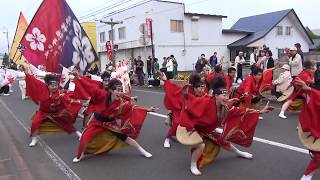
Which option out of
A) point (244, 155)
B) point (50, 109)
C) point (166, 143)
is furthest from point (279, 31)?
point (244, 155)

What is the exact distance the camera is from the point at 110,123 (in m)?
6.46

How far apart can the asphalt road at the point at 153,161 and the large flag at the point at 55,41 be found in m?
1.57

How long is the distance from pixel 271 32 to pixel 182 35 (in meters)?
8.87

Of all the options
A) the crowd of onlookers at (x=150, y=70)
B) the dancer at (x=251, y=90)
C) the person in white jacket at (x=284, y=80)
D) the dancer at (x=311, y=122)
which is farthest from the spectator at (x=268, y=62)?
the dancer at (x=311, y=122)

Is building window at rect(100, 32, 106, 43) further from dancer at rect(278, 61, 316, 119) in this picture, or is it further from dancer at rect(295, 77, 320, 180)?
dancer at rect(295, 77, 320, 180)

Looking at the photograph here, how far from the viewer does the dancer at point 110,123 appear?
6340mm

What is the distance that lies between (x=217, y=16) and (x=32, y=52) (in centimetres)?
2785

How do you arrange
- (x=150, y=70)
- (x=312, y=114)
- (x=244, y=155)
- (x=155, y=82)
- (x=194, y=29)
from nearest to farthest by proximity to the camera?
(x=312, y=114), (x=244, y=155), (x=155, y=82), (x=150, y=70), (x=194, y=29)

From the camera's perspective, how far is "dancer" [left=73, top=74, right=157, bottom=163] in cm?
634

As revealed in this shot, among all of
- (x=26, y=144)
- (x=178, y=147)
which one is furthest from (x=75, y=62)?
(x=178, y=147)

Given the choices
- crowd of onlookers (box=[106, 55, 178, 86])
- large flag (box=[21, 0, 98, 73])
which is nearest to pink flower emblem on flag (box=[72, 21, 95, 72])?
large flag (box=[21, 0, 98, 73])

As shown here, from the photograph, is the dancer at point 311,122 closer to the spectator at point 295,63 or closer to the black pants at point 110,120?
the black pants at point 110,120

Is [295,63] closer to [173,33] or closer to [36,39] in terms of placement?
[36,39]

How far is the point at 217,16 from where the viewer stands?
114 ft
